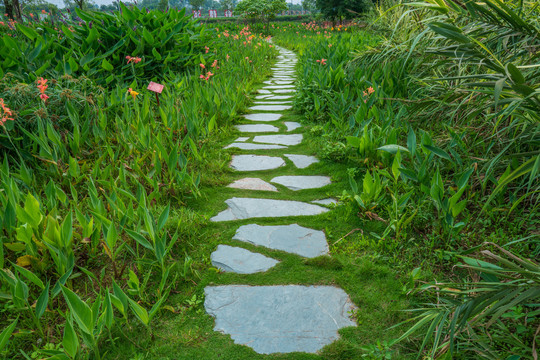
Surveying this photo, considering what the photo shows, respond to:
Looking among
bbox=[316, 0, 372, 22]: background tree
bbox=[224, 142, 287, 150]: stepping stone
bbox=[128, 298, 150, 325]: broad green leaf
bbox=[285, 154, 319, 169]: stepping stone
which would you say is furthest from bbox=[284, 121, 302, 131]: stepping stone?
bbox=[316, 0, 372, 22]: background tree

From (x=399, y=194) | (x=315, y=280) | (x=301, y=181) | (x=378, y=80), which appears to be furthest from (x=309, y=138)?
(x=315, y=280)

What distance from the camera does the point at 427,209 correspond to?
2.02 metres

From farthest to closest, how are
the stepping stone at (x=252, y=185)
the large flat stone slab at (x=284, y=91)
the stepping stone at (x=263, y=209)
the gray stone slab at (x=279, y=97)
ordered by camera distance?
the large flat stone slab at (x=284, y=91) < the gray stone slab at (x=279, y=97) < the stepping stone at (x=252, y=185) < the stepping stone at (x=263, y=209)

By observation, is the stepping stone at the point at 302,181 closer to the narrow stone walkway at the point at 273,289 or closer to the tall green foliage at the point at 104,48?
the narrow stone walkway at the point at 273,289

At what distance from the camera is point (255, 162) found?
10.1ft

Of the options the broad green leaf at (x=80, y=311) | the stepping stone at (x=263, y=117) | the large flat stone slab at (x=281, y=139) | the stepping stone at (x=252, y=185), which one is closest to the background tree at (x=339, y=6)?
the stepping stone at (x=263, y=117)

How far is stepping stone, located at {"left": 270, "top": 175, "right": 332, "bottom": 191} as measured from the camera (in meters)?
2.66

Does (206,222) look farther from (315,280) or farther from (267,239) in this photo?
(315,280)

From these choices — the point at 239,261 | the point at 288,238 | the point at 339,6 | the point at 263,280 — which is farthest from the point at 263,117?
the point at 339,6

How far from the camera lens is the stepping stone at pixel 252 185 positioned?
2.64 meters

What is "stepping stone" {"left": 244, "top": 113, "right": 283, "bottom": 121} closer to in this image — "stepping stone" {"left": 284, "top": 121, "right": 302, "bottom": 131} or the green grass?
"stepping stone" {"left": 284, "top": 121, "right": 302, "bottom": 131}

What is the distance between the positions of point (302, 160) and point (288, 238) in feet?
4.06

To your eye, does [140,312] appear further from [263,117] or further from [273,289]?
[263,117]

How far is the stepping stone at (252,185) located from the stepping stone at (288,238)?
53cm
